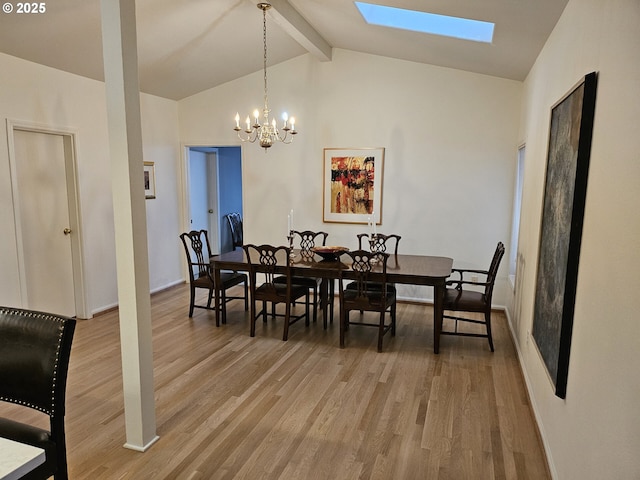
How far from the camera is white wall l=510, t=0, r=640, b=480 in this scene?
4.40 ft

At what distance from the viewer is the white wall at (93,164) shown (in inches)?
154

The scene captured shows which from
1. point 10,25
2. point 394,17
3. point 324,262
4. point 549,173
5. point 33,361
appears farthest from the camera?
point 324,262

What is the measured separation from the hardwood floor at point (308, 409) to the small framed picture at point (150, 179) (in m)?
1.99

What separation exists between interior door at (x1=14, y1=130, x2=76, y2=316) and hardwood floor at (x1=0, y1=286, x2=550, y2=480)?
0.56 meters

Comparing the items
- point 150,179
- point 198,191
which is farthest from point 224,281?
point 198,191

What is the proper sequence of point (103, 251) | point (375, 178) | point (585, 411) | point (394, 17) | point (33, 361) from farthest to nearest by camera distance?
point (375, 178) → point (103, 251) → point (394, 17) → point (585, 411) → point (33, 361)

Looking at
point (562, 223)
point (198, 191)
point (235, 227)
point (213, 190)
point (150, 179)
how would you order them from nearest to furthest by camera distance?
point (562, 223) < point (150, 179) < point (198, 191) < point (213, 190) < point (235, 227)

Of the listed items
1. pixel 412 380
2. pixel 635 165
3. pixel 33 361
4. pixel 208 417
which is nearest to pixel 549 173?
pixel 635 165

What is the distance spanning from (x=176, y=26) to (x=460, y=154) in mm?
3367

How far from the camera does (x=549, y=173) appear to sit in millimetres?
2717

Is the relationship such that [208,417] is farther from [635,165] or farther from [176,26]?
[176,26]

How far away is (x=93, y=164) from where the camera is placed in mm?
4809

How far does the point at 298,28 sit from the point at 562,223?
319 cm

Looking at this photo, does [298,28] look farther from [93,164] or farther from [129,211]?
[129,211]
